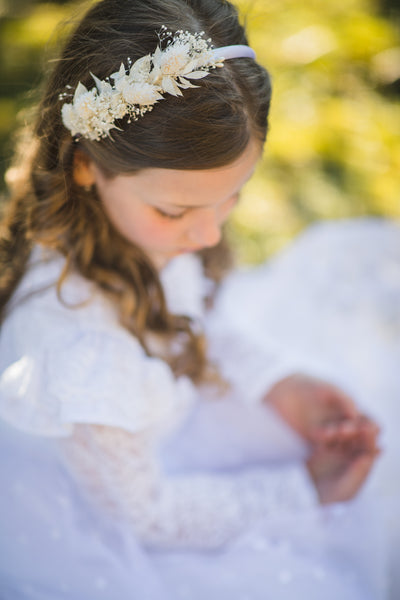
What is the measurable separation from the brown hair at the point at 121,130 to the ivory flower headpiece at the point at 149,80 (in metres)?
0.02

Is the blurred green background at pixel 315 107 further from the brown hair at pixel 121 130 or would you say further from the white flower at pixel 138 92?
the white flower at pixel 138 92

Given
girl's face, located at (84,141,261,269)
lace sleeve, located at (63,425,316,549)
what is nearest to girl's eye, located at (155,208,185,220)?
girl's face, located at (84,141,261,269)

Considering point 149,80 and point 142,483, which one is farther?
point 142,483

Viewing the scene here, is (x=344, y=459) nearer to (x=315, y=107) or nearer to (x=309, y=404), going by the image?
(x=309, y=404)

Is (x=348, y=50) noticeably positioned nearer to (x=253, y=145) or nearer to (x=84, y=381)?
(x=253, y=145)

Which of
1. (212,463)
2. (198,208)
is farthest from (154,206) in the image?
(212,463)

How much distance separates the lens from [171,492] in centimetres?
124

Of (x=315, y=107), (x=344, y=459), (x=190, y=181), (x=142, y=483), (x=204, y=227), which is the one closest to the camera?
(x=190, y=181)

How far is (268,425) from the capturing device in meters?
1.50

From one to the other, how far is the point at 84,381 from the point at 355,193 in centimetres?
212

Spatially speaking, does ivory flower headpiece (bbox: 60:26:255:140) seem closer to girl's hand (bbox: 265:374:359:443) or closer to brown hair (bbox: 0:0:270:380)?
brown hair (bbox: 0:0:270:380)

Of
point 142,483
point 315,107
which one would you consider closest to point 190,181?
point 142,483

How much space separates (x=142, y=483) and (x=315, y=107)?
8.07 ft

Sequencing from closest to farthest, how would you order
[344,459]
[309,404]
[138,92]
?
[138,92]
[344,459]
[309,404]
